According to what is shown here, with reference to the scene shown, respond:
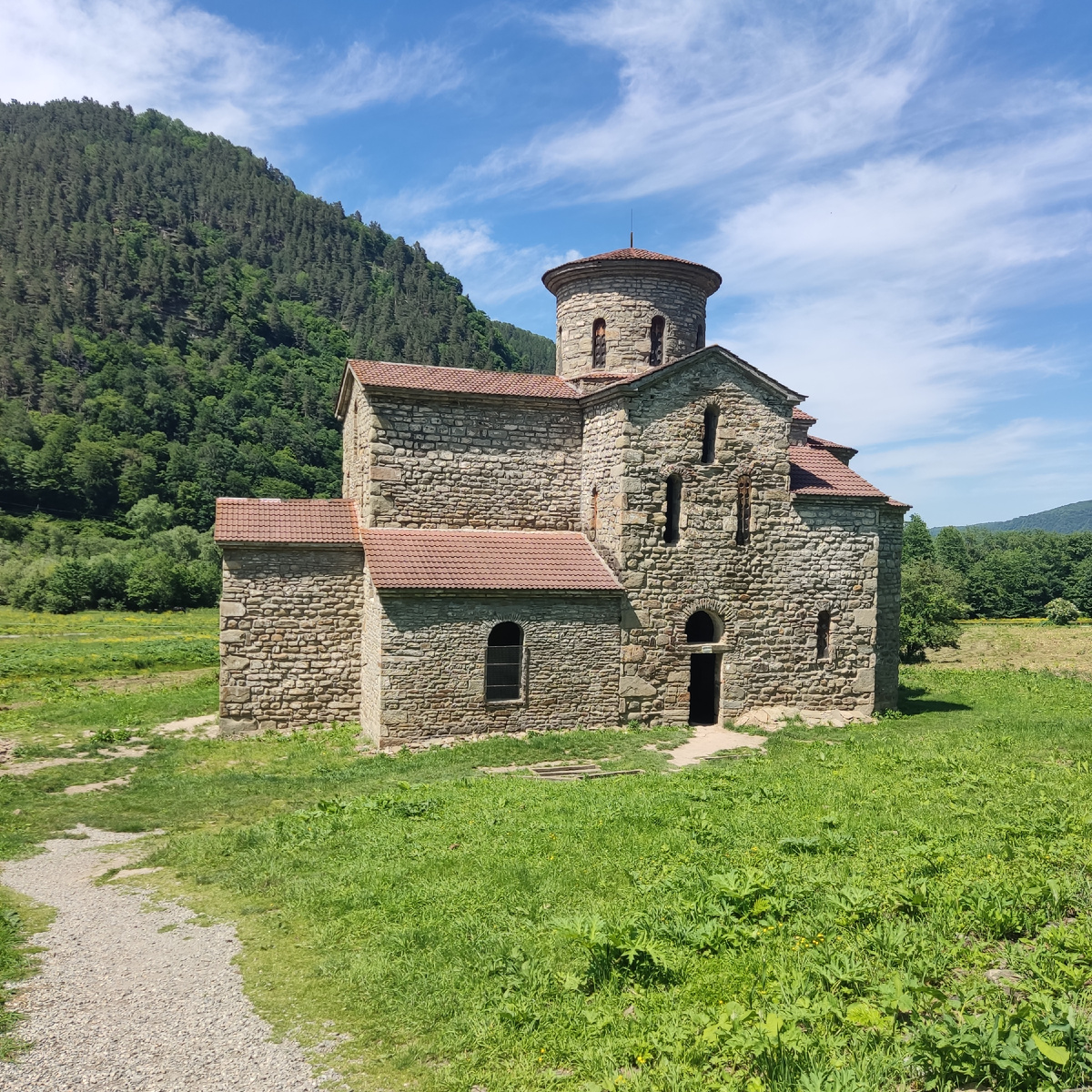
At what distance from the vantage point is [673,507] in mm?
18391

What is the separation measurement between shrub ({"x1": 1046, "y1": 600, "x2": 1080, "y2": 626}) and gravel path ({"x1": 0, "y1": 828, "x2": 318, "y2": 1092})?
76.4 m

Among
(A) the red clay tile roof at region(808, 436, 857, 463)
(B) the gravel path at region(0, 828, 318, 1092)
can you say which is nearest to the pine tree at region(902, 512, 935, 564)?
(A) the red clay tile roof at region(808, 436, 857, 463)

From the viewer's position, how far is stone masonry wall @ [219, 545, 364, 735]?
17.2 metres

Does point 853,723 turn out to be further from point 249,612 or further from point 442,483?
point 249,612

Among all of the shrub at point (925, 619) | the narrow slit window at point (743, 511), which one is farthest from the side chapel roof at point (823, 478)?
the shrub at point (925, 619)

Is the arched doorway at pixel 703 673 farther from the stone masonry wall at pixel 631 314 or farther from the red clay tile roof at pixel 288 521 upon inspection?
the red clay tile roof at pixel 288 521

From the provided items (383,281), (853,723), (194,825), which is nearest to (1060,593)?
(853,723)

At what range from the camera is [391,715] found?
1611cm

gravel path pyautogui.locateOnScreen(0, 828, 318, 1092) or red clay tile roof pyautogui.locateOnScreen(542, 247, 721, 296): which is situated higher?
red clay tile roof pyautogui.locateOnScreen(542, 247, 721, 296)

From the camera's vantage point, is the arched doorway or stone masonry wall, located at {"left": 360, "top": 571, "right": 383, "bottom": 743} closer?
stone masonry wall, located at {"left": 360, "top": 571, "right": 383, "bottom": 743}

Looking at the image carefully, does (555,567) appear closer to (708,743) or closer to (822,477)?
(708,743)

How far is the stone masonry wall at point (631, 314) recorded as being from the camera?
21.5 meters

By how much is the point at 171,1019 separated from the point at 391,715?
10.2 metres

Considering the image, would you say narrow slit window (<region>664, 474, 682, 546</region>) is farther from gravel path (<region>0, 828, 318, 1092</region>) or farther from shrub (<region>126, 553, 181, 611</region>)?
shrub (<region>126, 553, 181, 611</region>)
